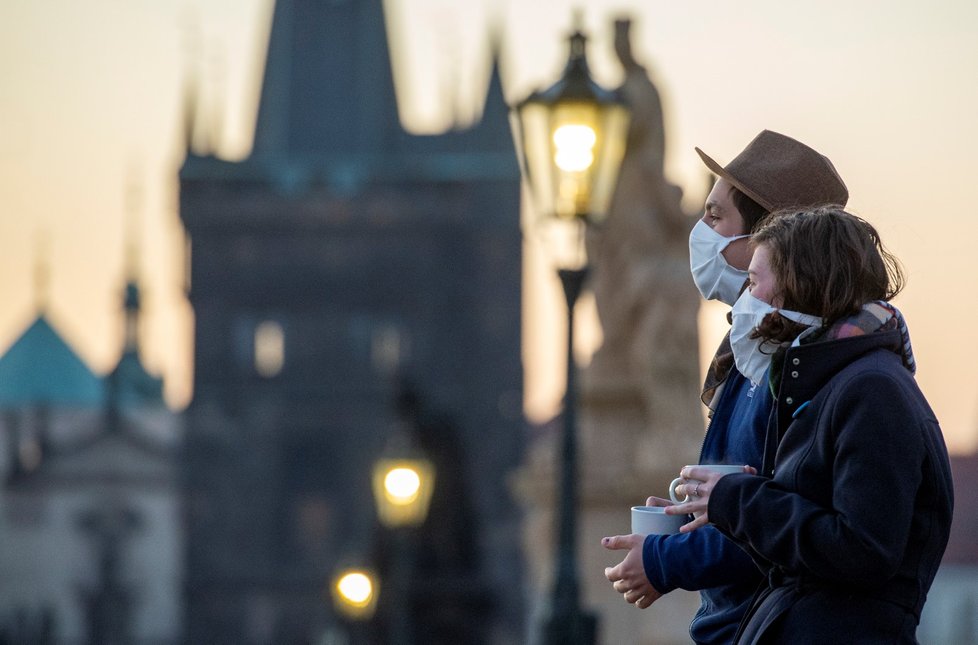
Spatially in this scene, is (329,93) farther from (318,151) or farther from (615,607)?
(615,607)

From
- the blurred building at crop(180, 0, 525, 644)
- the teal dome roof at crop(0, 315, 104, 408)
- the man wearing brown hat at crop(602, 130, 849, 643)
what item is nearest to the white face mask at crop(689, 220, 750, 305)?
the man wearing brown hat at crop(602, 130, 849, 643)

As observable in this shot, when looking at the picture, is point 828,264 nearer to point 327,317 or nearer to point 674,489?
point 674,489

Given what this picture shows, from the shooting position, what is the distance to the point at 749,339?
10.3 feet

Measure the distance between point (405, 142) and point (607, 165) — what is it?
61267 millimetres

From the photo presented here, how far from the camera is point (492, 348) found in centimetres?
6700

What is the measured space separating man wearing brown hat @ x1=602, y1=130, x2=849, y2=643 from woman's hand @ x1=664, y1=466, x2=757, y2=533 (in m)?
0.08

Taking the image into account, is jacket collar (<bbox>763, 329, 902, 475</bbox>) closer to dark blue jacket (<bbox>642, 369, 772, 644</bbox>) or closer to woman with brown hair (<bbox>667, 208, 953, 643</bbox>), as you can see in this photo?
woman with brown hair (<bbox>667, 208, 953, 643</bbox>)

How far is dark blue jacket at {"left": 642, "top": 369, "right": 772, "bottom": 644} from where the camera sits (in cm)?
322

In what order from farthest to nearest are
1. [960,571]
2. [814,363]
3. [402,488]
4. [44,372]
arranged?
[44,372] < [960,571] < [402,488] < [814,363]

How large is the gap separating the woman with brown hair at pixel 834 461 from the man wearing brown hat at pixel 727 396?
12 cm

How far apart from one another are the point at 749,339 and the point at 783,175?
→ 0.33 meters

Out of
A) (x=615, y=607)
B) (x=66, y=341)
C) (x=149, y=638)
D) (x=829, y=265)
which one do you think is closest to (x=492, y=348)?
(x=149, y=638)

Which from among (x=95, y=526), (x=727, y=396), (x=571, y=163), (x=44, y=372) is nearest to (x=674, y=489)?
(x=727, y=396)

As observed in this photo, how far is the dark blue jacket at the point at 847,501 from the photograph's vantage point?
2.87m
